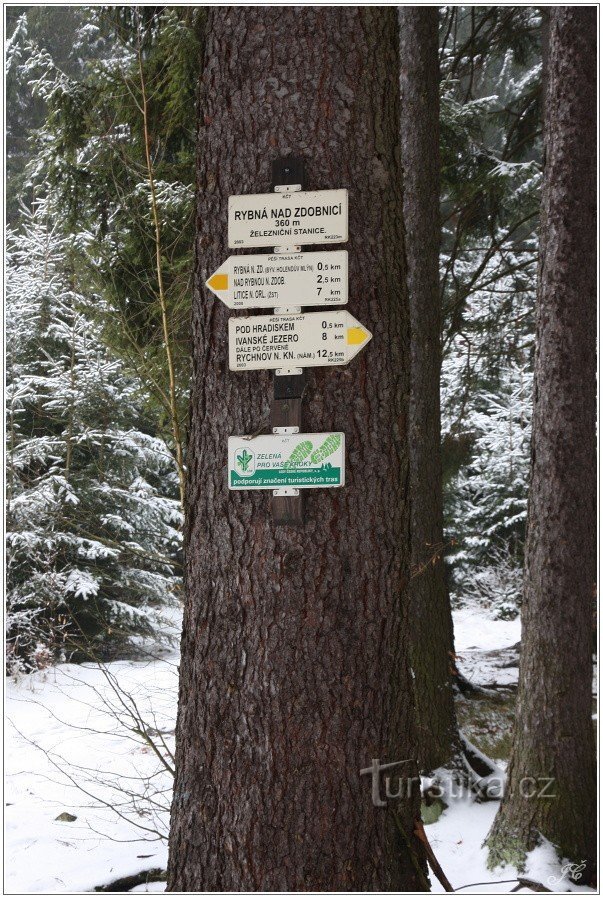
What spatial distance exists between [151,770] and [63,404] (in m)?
3.83

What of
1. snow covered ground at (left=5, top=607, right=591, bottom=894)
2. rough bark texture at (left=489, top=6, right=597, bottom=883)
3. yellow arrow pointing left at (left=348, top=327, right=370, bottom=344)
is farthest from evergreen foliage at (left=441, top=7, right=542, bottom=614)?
yellow arrow pointing left at (left=348, top=327, right=370, bottom=344)

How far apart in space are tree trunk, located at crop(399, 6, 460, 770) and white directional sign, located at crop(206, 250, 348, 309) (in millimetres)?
3655

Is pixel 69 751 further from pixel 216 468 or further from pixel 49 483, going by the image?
pixel 216 468

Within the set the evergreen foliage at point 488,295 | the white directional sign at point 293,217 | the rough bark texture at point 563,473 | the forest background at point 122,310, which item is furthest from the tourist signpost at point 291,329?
the evergreen foliage at point 488,295

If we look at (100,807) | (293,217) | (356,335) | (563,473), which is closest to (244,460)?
(356,335)

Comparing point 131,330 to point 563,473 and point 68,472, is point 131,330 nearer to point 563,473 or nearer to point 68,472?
point 563,473

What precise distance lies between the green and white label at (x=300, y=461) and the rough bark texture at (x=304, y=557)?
0.03 m

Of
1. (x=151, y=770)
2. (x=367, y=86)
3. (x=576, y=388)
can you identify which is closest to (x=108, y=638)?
(x=151, y=770)

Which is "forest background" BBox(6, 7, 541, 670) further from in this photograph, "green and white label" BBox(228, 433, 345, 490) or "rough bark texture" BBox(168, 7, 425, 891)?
"green and white label" BBox(228, 433, 345, 490)

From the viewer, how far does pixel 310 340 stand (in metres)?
1.93

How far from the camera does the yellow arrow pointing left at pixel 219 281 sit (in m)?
2.00

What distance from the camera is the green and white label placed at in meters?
1.92

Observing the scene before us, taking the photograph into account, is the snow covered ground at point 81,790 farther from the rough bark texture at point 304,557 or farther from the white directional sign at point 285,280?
the white directional sign at point 285,280

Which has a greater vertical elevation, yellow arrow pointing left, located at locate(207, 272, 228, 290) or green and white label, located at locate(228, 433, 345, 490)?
yellow arrow pointing left, located at locate(207, 272, 228, 290)
